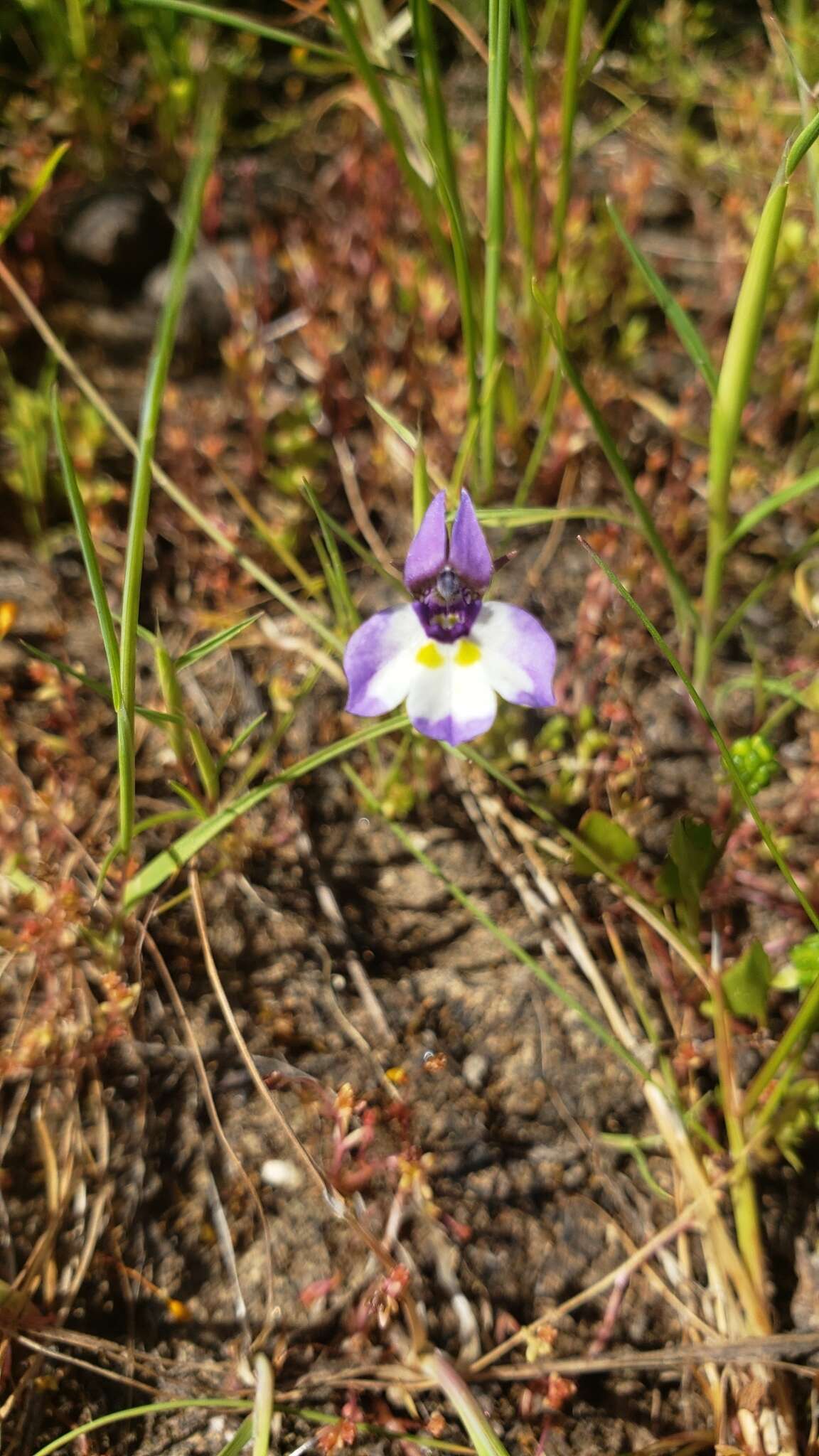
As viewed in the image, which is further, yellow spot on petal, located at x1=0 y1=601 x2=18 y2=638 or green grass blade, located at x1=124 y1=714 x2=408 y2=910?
yellow spot on petal, located at x1=0 y1=601 x2=18 y2=638

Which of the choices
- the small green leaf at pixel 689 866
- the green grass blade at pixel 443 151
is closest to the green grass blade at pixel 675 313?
the green grass blade at pixel 443 151

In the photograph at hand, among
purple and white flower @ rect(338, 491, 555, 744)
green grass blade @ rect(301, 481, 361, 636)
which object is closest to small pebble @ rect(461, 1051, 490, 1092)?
purple and white flower @ rect(338, 491, 555, 744)

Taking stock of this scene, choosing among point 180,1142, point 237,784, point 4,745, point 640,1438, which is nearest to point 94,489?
point 4,745

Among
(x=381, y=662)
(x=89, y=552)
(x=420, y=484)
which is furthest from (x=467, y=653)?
(x=89, y=552)

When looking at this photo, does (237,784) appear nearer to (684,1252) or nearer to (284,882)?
(284,882)

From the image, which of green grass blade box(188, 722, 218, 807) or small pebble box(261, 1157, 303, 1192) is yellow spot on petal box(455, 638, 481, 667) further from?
small pebble box(261, 1157, 303, 1192)

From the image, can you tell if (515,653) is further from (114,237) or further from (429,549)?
(114,237)

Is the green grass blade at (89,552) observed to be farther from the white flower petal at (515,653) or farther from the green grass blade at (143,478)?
the white flower petal at (515,653)
